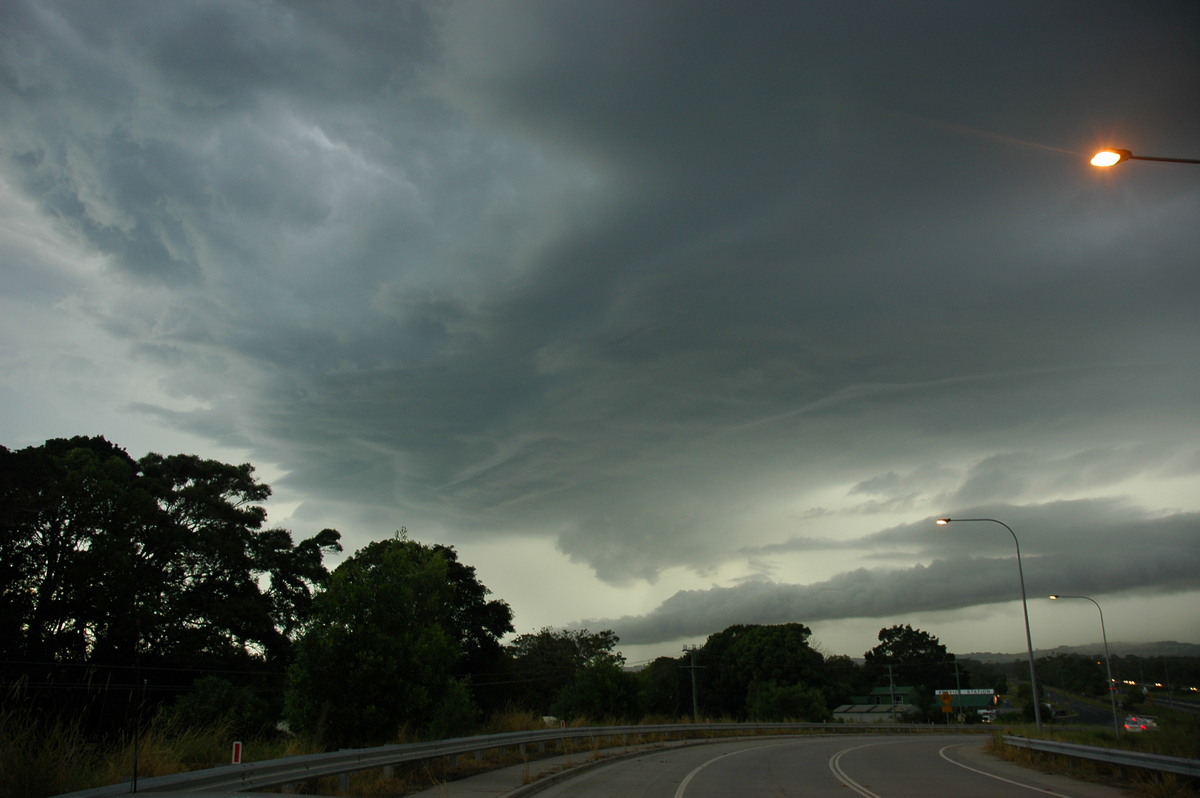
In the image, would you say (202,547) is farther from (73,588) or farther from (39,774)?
(39,774)

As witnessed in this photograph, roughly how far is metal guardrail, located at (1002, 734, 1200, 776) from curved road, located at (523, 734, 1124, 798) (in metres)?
0.69

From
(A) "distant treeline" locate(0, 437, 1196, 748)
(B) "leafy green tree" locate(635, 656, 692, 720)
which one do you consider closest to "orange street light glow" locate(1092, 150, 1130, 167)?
(A) "distant treeline" locate(0, 437, 1196, 748)

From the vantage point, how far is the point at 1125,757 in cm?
1650

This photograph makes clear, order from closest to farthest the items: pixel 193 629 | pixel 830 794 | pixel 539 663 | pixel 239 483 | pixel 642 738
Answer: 1. pixel 830 794
2. pixel 642 738
3. pixel 193 629
4. pixel 239 483
5. pixel 539 663

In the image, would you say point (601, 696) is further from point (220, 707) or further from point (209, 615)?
point (209, 615)

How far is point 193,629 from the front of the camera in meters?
41.1

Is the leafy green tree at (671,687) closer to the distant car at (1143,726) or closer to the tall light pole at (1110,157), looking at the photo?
the distant car at (1143,726)

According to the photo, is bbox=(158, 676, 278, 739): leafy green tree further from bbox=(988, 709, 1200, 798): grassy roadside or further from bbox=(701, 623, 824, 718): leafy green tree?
bbox=(701, 623, 824, 718): leafy green tree

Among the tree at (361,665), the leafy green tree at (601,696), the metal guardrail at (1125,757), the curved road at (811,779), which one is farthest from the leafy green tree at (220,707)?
the metal guardrail at (1125,757)

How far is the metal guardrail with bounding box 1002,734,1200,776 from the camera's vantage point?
14.1 m

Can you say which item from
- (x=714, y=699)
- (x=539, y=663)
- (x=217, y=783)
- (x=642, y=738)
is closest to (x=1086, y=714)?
(x=714, y=699)

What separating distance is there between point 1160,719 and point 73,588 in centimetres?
4221

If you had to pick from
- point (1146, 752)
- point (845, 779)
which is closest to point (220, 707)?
point (845, 779)

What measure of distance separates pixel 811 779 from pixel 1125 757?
6.54m
